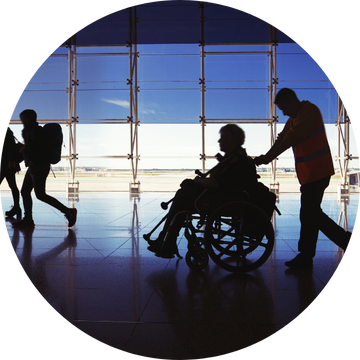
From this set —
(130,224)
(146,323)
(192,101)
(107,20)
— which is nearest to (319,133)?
(146,323)

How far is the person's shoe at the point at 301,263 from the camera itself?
2.00 meters

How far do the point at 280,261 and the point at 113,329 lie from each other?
1283 millimetres

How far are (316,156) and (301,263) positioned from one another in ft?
2.07

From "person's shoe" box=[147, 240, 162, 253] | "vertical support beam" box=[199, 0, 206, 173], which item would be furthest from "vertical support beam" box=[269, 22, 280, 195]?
"person's shoe" box=[147, 240, 162, 253]

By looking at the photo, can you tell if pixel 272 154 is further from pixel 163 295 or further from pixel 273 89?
pixel 273 89

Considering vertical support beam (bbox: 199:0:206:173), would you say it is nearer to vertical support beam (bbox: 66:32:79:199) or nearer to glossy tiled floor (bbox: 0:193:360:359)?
vertical support beam (bbox: 66:32:79:199)

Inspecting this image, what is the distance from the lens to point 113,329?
1.21m

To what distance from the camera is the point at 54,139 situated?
3252 mm

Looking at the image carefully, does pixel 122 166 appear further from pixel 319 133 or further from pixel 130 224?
pixel 319 133

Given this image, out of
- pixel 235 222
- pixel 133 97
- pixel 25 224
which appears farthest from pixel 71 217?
pixel 133 97

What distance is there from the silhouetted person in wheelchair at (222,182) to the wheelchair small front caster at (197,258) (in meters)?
0.10

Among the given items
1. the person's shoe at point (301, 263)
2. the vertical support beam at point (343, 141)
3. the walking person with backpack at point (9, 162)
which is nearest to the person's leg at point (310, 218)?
the person's shoe at point (301, 263)

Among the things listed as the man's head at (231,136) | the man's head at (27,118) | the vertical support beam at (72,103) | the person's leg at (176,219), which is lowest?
the person's leg at (176,219)

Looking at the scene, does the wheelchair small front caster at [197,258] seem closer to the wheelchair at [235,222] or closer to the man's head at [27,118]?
the wheelchair at [235,222]
